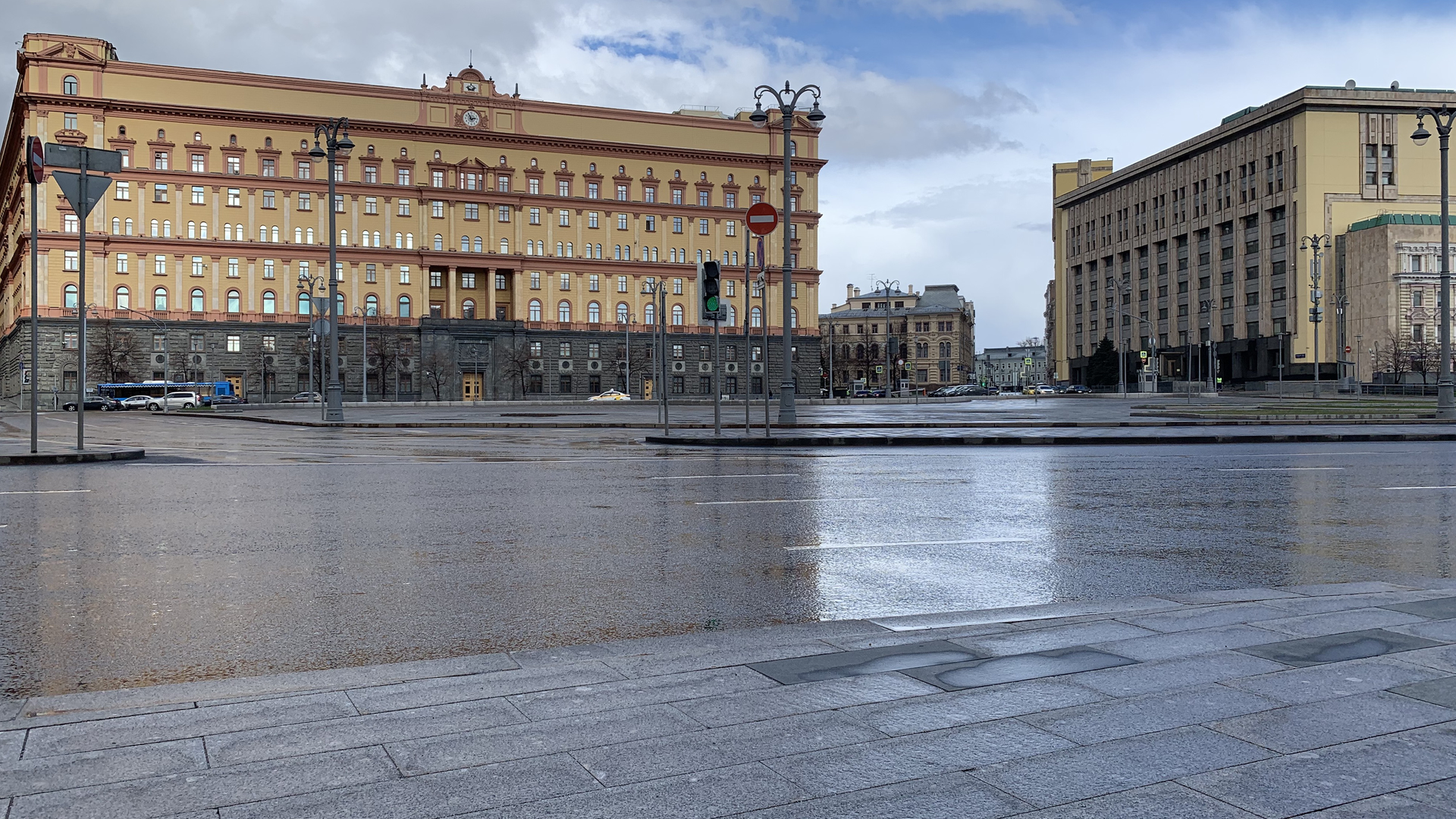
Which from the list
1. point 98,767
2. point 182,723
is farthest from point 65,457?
point 98,767

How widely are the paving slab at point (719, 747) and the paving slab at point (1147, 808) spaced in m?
0.77

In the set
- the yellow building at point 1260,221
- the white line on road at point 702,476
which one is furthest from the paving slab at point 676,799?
the yellow building at point 1260,221

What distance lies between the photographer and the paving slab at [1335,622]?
17.7 ft

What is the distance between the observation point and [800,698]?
4270 millimetres

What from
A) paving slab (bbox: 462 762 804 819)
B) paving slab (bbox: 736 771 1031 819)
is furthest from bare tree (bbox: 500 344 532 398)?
paving slab (bbox: 736 771 1031 819)

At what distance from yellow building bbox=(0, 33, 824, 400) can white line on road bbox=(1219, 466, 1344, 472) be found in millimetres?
73943

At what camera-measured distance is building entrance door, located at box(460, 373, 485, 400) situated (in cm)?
10250

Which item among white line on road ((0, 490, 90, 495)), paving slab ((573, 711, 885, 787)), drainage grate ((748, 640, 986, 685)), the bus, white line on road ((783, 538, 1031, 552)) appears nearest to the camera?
paving slab ((573, 711, 885, 787))

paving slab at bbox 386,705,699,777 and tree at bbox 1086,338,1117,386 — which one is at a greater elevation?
tree at bbox 1086,338,1117,386

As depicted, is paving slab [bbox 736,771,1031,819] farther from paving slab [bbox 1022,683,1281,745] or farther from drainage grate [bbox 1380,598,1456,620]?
drainage grate [bbox 1380,598,1456,620]

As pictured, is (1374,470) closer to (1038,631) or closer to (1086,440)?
(1086,440)

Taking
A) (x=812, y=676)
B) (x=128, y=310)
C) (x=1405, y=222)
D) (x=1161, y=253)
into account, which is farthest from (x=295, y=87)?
(x=812, y=676)

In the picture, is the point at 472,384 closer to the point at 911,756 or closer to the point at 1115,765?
the point at 911,756

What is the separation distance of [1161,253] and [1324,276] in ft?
80.0
